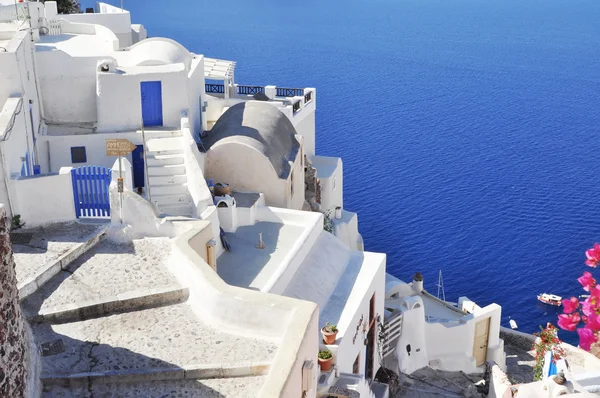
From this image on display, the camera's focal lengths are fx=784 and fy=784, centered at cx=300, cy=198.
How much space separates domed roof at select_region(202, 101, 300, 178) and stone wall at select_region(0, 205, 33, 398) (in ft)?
50.1

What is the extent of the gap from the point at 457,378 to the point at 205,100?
48.6ft

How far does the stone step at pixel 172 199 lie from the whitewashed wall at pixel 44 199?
4.30 m

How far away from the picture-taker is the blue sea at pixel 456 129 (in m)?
46.5

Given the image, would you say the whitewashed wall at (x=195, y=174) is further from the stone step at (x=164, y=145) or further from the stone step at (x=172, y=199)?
the stone step at (x=172, y=199)

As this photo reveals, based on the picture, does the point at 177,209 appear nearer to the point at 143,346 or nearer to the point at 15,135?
the point at 15,135

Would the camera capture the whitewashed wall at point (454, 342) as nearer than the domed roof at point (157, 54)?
No

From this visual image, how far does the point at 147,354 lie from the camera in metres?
13.4

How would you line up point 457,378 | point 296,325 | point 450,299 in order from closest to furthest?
point 296,325 < point 457,378 < point 450,299

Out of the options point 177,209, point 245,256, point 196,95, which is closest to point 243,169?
point 177,209

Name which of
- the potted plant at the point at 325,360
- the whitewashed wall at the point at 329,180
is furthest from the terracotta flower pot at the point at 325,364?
the whitewashed wall at the point at 329,180

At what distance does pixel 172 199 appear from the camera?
23609 mm

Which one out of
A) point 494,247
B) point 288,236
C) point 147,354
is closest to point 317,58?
point 494,247

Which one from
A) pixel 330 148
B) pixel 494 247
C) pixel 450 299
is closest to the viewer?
pixel 450 299

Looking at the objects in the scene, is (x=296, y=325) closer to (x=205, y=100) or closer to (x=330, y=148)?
(x=205, y=100)
